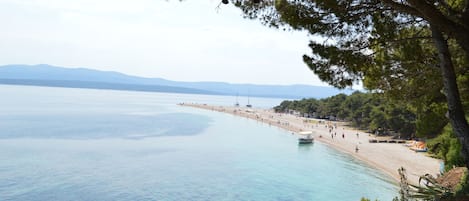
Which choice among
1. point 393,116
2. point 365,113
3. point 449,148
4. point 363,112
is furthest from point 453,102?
point 363,112

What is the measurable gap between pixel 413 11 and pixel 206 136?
4684 cm

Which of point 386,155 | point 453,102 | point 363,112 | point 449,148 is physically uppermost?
point 453,102

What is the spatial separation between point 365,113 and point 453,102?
54663 mm

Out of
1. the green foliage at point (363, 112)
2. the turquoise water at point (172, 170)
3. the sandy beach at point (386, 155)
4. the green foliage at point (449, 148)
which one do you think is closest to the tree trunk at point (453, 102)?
the green foliage at point (449, 148)

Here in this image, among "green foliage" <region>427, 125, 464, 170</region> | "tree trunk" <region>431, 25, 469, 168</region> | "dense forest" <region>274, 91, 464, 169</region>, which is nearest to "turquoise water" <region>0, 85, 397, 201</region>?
"green foliage" <region>427, 125, 464, 170</region>

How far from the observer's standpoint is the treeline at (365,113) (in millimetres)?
44188

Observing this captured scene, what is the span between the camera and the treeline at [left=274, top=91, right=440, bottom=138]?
44.2 m

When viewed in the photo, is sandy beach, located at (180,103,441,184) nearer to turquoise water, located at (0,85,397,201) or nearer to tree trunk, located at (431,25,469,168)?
turquoise water, located at (0,85,397,201)

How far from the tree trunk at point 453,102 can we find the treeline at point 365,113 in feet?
12.3

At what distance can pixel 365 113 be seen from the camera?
5791 centimetres

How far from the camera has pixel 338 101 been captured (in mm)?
75688

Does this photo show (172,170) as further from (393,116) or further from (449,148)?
(393,116)

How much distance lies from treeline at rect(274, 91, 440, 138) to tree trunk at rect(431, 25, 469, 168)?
12.3 ft

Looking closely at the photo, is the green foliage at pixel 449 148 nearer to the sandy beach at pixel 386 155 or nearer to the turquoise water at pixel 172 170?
the sandy beach at pixel 386 155
